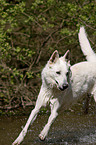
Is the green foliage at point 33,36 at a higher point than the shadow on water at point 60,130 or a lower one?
higher

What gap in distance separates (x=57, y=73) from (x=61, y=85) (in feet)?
0.73

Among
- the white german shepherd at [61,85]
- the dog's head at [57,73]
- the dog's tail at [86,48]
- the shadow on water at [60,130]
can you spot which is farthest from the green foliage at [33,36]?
the dog's head at [57,73]

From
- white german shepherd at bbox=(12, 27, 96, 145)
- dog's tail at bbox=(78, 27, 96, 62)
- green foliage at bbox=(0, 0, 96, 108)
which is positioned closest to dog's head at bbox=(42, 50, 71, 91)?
white german shepherd at bbox=(12, 27, 96, 145)

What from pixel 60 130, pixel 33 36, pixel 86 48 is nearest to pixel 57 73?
pixel 86 48

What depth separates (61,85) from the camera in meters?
4.00

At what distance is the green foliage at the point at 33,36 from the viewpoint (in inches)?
270

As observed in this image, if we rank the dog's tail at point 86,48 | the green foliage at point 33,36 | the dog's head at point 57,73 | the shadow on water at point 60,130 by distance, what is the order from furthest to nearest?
the green foliage at point 33,36, the dog's tail at point 86,48, the shadow on water at point 60,130, the dog's head at point 57,73

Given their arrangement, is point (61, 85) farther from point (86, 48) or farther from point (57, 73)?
point (86, 48)

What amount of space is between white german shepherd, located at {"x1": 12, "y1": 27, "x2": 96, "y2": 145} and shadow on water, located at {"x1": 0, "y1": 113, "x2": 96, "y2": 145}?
523mm

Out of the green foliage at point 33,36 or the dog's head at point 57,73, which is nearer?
the dog's head at point 57,73

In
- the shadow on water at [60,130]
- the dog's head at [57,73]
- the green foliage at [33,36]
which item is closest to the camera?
the dog's head at [57,73]

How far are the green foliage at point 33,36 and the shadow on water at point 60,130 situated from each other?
1144 millimetres

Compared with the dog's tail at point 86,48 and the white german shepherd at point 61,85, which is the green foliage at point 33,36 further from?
the white german shepherd at point 61,85

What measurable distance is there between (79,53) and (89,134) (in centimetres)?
373
